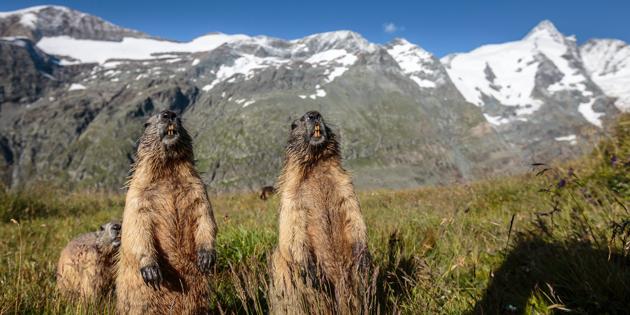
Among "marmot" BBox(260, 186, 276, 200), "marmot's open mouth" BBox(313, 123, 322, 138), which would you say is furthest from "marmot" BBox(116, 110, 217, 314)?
"marmot" BBox(260, 186, 276, 200)

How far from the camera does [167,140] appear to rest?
4.88 m

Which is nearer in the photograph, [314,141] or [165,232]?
[165,232]

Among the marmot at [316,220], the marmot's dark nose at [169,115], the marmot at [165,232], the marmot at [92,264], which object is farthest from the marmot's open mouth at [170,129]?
the marmot at [92,264]

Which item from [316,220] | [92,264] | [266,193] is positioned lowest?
[266,193]

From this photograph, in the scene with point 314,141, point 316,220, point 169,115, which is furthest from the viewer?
point 314,141

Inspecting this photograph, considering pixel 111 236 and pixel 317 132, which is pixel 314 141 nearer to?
pixel 317 132

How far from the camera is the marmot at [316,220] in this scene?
427 centimetres

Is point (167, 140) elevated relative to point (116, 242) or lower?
elevated

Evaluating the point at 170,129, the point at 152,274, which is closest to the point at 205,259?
the point at 152,274

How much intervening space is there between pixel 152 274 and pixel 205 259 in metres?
0.52

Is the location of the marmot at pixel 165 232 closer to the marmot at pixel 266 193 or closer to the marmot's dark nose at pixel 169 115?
the marmot's dark nose at pixel 169 115

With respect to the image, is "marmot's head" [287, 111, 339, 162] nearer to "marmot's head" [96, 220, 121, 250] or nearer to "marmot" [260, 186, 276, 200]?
"marmot's head" [96, 220, 121, 250]

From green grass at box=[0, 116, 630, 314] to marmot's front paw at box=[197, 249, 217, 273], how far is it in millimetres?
351

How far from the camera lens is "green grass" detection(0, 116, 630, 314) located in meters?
3.92
